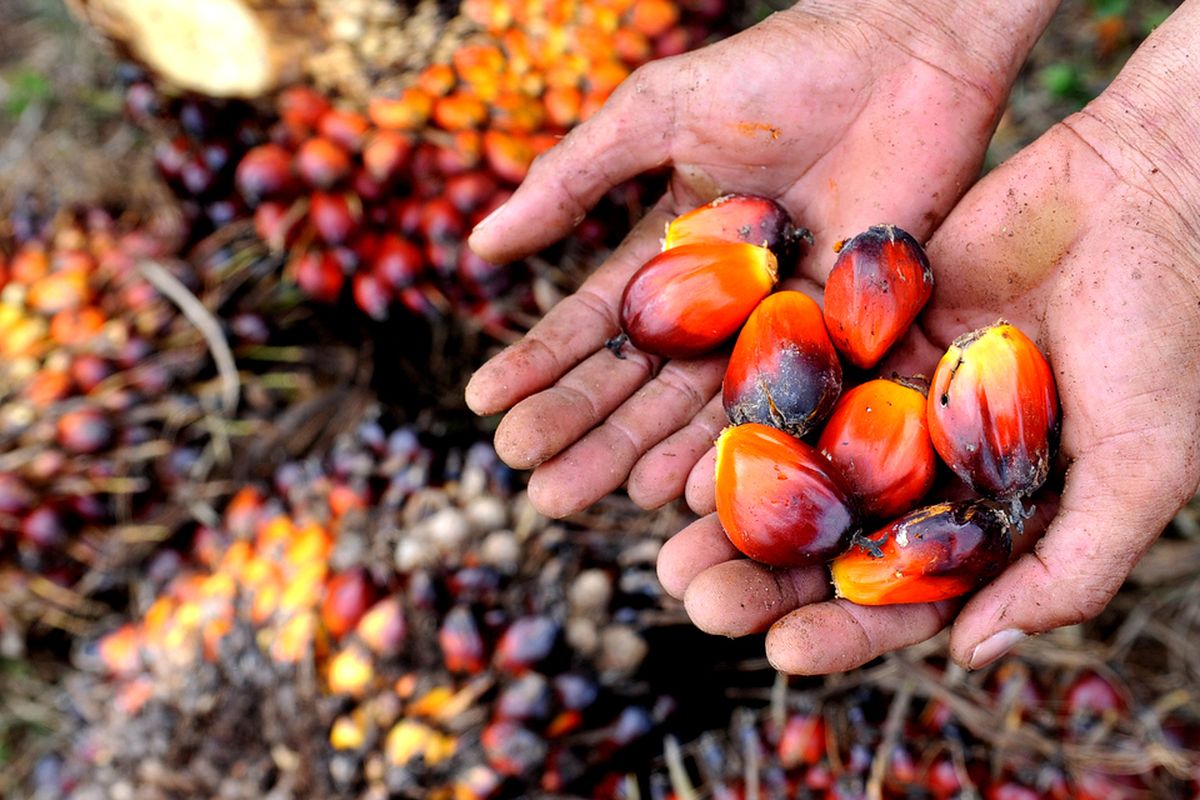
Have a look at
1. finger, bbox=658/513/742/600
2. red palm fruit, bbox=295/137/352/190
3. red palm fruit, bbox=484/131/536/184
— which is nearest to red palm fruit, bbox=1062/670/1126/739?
finger, bbox=658/513/742/600

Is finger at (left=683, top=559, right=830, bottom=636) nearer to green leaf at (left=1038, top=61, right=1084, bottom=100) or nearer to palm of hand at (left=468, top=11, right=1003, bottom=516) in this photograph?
palm of hand at (left=468, top=11, right=1003, bottom=516)

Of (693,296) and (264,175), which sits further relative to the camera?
(264,175)

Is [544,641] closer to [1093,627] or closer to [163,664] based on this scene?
[163,664]

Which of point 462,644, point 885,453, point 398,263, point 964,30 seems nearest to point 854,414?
point 885,453

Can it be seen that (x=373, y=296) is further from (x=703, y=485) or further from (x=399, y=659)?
(x=703, y=485)

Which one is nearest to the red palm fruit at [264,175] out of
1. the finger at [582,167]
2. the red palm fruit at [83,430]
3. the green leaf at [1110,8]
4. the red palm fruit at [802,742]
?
the red palm fruit at [83,430]

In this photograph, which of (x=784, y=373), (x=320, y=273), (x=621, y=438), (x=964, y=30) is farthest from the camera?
(x=320, y=273)

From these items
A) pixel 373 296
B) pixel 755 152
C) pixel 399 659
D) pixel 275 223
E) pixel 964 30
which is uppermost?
pixel 964 30

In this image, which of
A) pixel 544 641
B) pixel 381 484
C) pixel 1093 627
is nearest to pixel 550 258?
pixel 381 484
